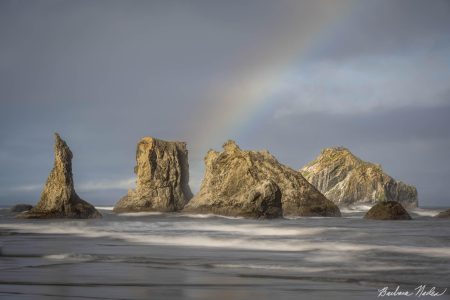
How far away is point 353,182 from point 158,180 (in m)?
50.9

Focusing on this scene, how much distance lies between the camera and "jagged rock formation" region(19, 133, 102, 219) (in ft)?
177

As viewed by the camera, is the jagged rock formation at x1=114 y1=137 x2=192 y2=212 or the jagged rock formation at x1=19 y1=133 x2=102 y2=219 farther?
the jagged rock formation at x1=114 y1=137 x2=192 y2=212

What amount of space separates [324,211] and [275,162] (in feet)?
37.0

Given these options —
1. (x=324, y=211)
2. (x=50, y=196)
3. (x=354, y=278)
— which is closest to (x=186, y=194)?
(x=324, y=211)

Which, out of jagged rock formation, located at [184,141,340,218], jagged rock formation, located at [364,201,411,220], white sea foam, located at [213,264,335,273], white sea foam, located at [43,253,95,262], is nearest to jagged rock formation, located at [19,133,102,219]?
jagged rock formation, located at [184,141,340,218]

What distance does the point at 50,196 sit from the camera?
55.3 metres

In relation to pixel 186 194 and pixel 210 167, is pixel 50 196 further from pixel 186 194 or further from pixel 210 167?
pixel 186 194
